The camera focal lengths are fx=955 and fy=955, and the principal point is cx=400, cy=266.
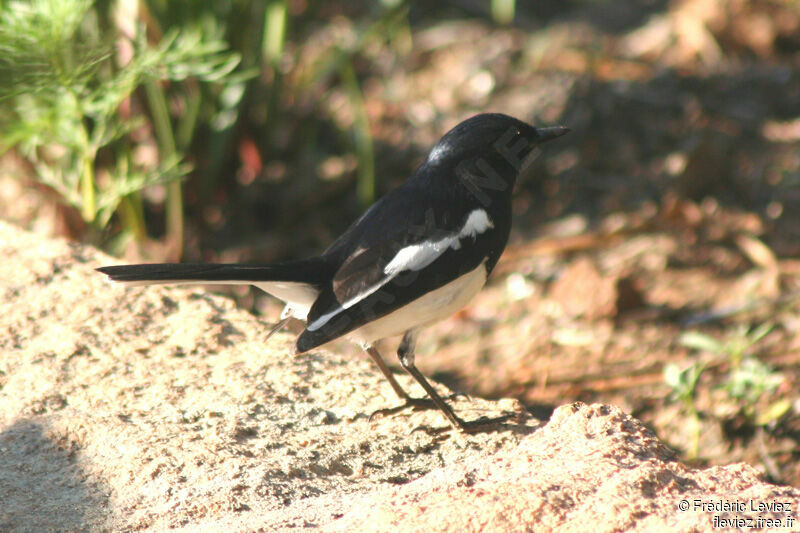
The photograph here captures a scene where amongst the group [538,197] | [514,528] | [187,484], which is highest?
[514,528]

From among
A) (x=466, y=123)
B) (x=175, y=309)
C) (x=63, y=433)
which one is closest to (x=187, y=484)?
(x=63, y=433)

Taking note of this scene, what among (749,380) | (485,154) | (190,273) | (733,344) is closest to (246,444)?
(190,273)

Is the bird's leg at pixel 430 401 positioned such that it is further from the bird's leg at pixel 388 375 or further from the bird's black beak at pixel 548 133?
the bird's black beak at pixel 548 133

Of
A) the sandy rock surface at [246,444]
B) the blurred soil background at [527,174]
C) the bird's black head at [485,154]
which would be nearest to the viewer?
the sandy rock surface at [246,444]

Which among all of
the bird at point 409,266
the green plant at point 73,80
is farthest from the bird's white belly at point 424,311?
the green plant at point 73,80

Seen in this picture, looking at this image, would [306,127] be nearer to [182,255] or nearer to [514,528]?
[182,255]

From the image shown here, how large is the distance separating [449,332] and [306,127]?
1853mm

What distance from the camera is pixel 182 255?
5754mm

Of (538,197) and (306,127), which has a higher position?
(306,127)

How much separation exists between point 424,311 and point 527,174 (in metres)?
3.07

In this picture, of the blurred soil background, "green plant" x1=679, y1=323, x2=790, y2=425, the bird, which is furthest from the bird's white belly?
"green plant" x1=679, y1=323, x2=790, y2=425

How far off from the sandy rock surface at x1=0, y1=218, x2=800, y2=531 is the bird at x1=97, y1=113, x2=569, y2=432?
21 centimetres

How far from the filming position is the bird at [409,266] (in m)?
3.36

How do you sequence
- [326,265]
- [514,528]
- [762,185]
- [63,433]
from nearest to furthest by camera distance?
[514,528] → [63,433] → [326,265] → [762,185]
